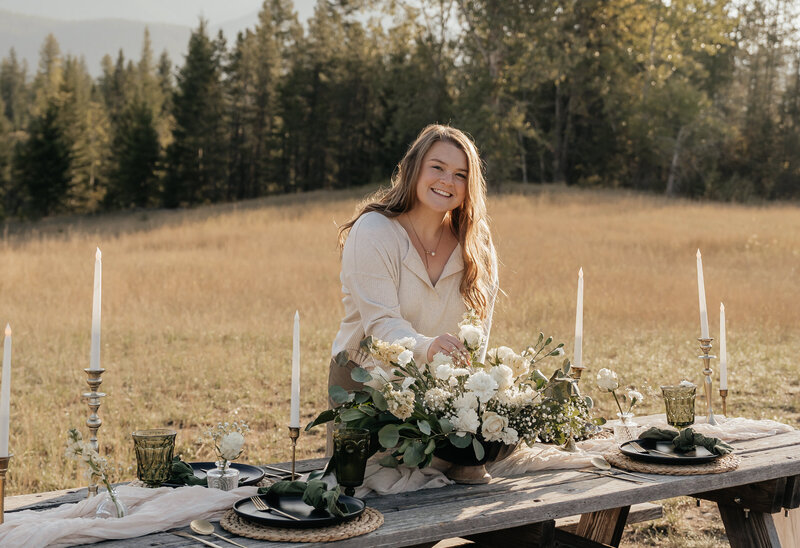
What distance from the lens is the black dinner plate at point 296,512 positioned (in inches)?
86.3

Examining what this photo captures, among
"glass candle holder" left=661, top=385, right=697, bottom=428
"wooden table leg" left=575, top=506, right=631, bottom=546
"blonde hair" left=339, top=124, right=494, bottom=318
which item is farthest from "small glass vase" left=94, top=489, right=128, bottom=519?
"wooden table leg" left=575, top=506, right=631, bottom=546

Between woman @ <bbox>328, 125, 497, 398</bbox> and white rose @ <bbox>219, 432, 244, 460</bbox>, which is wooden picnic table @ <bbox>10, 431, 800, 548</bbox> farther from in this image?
woman @ <bbox>328, 125, 497, 398</bbox>

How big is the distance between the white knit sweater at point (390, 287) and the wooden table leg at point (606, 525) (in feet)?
3.21

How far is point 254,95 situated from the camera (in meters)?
44.4

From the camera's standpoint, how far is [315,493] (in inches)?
88.7

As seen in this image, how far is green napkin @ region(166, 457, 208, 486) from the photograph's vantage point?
264 cm

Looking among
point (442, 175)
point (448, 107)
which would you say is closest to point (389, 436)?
point (442, 175)

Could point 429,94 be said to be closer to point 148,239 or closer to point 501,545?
point 148,239

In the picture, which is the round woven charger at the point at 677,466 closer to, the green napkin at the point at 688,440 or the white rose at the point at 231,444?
the green napkin at the point at 688,440

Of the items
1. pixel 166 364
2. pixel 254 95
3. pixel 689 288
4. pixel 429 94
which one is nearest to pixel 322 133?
pixel 254 95

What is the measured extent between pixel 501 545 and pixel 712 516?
252 cm

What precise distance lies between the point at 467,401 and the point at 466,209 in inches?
52.8

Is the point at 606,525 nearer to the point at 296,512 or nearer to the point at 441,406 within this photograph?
the point at 441,406

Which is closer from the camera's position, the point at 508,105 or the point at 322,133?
the point at 508,105
